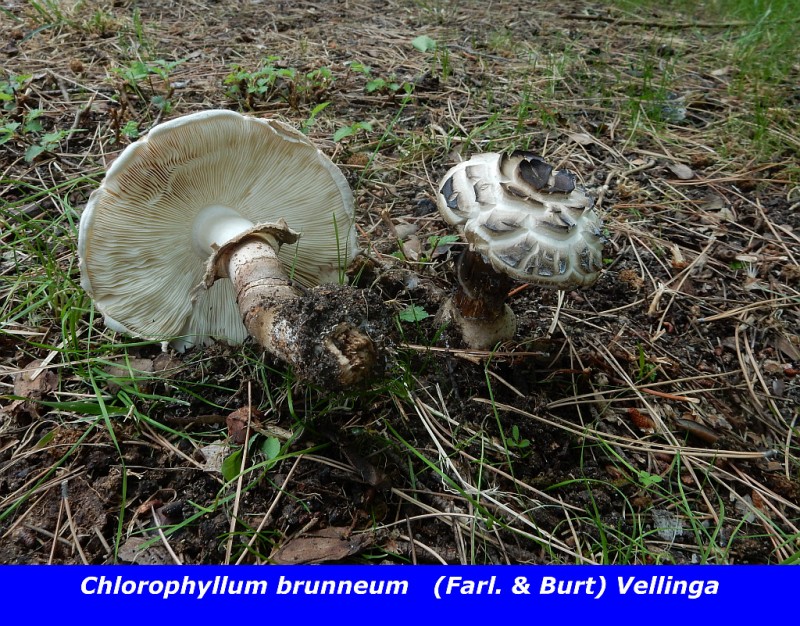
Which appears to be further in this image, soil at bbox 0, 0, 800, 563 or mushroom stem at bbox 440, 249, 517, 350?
mushroom stem at bbox 440, 249, 517, 350

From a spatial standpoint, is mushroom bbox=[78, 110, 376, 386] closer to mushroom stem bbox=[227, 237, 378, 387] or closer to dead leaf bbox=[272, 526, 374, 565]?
mushroom stem bbox=[227, 237, 378, 387]

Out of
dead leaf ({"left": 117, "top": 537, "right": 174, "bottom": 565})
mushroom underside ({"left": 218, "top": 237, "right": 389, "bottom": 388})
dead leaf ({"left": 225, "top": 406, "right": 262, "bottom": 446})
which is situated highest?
mushroom underside ({"left": 218, "top": 237, "right": 389, "bottom": 388})

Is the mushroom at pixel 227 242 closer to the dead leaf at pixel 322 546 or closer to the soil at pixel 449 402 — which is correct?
the soil at pixel 449 402

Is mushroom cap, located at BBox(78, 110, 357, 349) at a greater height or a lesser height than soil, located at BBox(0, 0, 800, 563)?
greater

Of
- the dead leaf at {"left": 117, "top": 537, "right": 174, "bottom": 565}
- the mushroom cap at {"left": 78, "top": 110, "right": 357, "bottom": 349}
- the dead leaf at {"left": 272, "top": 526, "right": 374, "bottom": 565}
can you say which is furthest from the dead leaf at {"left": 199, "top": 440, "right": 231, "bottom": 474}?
the mushroom cap at {"left": 78, "top": 110, "right": 357, "bottom": 349}

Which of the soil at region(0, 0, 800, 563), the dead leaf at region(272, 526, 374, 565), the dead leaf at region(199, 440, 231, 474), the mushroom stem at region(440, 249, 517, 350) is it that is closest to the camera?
the dead leaf at region(272, 526, 374, 565)

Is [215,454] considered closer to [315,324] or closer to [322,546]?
[322,546]

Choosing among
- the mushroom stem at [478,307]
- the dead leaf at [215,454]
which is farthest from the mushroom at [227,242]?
the mushroom stem at [478,307]
